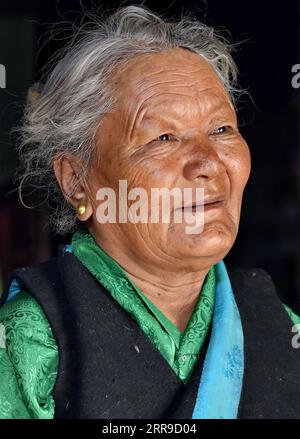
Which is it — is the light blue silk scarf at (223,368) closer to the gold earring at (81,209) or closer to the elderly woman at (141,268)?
the elderly woman at (141,268)

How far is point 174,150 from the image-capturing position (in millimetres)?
2125

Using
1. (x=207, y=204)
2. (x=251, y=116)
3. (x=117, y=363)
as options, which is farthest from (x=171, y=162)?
(x=251, y=116)

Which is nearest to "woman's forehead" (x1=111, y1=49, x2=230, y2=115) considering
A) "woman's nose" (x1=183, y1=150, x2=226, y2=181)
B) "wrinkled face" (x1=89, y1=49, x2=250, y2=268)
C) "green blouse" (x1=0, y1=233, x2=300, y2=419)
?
"wrinkled face" (x1=89, y1=49, x2=250, y2=268)

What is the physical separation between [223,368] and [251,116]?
163 centimetres

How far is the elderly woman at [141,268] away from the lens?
2016 mm

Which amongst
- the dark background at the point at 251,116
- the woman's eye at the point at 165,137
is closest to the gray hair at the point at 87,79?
the woman's eye at the point at 165,137

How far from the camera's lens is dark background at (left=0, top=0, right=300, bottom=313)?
3148 mm

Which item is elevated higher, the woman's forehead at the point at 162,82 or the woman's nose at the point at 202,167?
the woman's forehead at the point at 162,82

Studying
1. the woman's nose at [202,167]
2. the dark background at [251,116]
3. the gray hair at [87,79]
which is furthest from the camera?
the dark background at [251,116]

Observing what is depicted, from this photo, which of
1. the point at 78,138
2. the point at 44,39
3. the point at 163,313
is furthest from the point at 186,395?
the point at 44,39

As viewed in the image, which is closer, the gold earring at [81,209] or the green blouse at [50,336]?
the green blouse at [50,336]

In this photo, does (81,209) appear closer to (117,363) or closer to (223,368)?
(117,363)

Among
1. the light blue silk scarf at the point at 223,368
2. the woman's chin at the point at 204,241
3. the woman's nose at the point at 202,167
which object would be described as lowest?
the light blue silk scarf at the point at 223,368

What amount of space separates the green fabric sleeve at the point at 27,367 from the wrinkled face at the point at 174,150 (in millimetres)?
360
